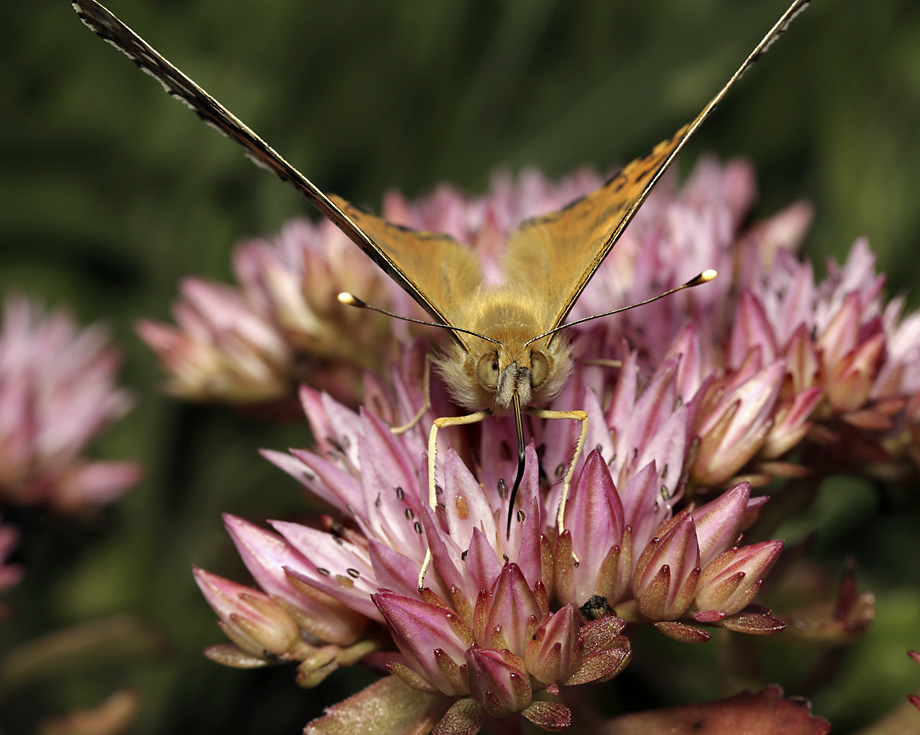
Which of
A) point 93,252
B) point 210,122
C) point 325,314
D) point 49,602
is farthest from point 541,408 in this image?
point 93,252

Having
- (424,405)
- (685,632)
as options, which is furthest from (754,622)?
(424,405)

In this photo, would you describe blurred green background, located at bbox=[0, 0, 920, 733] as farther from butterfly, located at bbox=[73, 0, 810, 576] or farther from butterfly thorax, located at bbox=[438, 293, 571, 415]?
butterfly thorax, located at bbox=[438, 293, 571, 415]

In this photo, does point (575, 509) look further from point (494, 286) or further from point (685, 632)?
point (494, 286)

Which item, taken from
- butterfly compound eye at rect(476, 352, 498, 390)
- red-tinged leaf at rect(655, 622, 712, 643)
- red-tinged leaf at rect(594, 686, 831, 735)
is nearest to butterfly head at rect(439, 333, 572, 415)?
butterfly compound eye at rect(476, 352, 498, 390)

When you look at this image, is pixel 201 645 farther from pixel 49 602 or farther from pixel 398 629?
pixel 398 629

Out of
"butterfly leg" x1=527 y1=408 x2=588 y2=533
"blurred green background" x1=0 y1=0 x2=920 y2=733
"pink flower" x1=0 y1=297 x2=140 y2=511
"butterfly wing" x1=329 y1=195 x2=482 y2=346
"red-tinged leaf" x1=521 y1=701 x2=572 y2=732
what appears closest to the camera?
"red-tinged leaf" x1=521 y1=701 x2=572 y2=732

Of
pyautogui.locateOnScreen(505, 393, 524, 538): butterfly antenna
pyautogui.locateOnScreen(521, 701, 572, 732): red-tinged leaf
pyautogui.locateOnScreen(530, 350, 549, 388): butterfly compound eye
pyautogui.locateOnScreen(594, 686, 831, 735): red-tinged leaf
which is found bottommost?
pyautogui.locateOnScreen(594, 686, 831, 735): red-tinged leaf

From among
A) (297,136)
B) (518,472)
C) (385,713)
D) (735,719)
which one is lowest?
(735,719)

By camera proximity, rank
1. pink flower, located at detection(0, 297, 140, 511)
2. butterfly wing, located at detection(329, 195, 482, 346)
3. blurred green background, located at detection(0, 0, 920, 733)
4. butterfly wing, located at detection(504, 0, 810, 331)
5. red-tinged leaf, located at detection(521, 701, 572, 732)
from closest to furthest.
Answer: red-tinged leaf, located at detection(521, 701, 572, 732) → butterfly wing, located at detection(504, 0, 810, 331) → butterfly wing, located at detection(329, 195, 482, 346) → pink flower, located at detection(0, 297, 140, 511) → blurred green background, located at detection(0, 0, 920, 733)
